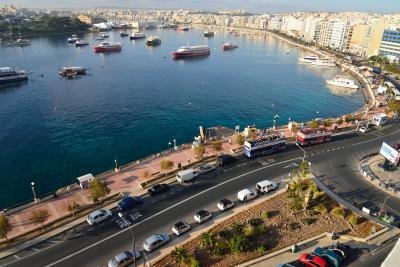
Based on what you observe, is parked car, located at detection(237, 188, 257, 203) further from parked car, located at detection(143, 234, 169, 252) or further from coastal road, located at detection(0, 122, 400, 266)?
parked car, located at detection(143, 234, 169, 252)

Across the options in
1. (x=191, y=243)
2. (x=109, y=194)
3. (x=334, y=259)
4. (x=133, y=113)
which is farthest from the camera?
(x=133, y=113)

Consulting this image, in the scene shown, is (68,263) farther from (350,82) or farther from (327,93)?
(350,82)

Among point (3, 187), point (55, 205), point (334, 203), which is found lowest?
point (3, 187)

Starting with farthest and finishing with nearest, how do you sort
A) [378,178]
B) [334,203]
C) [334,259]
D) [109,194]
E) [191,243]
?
[378,178]
[109,194]
[334,203]
[191,243]
[334,259]

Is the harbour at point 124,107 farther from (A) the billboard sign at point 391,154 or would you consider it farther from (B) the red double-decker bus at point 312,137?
(A) the billboard sign at point 391,154

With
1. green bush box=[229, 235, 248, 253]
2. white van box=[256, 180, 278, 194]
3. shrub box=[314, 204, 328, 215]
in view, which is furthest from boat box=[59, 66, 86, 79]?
shrub box=[314, 204, 328, 215]

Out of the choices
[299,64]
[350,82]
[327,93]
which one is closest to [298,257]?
[327,93]

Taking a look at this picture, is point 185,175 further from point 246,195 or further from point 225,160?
point 246,195
